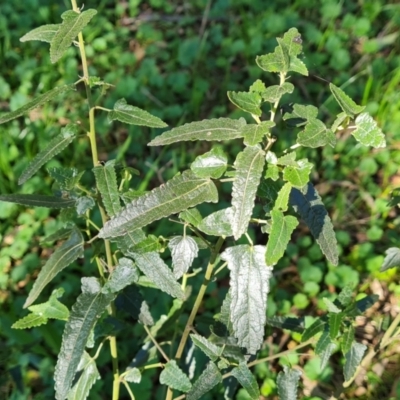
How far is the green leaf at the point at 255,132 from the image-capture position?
3.36ft

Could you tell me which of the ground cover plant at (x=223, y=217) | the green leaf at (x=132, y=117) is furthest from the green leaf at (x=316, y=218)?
the green leaf at (x=132, y=117)

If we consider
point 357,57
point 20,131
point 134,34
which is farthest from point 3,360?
point 357,57

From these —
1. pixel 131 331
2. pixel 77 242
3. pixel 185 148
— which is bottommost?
pixel 131 331

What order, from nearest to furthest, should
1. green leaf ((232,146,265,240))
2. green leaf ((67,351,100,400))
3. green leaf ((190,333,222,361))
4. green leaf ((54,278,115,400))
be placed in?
green leaf ((232,146,265,240)) < green leaf ((54,278,115,400)) < green leaf ((190,333,222,361)) < green leaf ((67,351,100,400))

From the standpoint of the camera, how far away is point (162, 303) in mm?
2115

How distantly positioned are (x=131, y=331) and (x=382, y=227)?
1.20 meters

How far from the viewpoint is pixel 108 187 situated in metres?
1.25

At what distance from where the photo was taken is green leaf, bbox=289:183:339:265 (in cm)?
111

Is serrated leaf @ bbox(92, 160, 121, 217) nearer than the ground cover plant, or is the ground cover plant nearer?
the ground cover plant

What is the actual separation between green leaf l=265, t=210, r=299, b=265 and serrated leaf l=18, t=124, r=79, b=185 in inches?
20.3

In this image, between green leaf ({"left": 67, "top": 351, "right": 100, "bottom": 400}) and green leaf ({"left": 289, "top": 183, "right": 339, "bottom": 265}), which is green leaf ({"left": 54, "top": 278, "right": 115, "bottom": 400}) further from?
green leaf ({"left": 289, "top": 183, "right": 339, "bottom": 265})

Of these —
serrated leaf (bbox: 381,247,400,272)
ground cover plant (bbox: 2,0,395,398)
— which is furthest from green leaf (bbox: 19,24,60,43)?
serrated leaf (bbox: 381,247,400,272)

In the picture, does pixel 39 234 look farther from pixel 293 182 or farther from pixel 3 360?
pixel 293 182

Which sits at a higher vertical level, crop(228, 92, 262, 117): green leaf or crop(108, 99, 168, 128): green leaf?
crop(228, 92, 262, 117): green leaf
